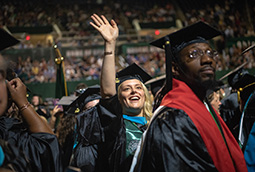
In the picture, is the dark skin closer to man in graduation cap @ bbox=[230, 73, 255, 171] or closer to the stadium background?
man in graduation cap @ bbox=[230, 73, 255, 171]

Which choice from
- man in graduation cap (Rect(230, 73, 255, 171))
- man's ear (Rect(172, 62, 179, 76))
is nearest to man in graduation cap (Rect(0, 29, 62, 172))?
man's ear (Rect(172, 62, 179, 76))

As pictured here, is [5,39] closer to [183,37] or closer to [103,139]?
[103,139]

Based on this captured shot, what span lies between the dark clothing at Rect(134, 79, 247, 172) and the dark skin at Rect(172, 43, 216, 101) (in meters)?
0.19

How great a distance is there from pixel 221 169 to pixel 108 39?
1282 mm

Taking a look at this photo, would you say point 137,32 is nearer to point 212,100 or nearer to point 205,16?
point 205,16

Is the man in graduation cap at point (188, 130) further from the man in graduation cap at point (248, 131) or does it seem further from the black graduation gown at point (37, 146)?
the black graduation gown at point (37, 146)

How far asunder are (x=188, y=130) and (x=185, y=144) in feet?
0.32

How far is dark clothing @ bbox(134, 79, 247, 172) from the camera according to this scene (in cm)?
187

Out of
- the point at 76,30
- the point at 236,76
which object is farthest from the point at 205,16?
the point at 236,76

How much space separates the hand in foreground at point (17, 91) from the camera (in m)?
2.03

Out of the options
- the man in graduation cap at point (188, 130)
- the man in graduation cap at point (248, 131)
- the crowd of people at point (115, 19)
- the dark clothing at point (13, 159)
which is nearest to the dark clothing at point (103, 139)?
the man in graduation cap at point (188, 130)

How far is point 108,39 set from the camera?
236 centimetres

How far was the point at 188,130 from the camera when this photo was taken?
194 centimetres

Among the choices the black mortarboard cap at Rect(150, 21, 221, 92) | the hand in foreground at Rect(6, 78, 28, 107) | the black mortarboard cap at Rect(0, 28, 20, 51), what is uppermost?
the black mortarboard cap at Rect(0, 28, 20, 51)
